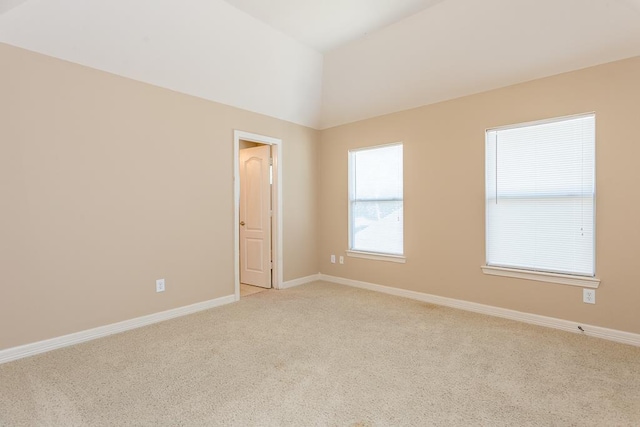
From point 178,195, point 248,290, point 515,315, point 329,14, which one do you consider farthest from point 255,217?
point 515,315

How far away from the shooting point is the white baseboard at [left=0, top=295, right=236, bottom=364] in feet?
8.18

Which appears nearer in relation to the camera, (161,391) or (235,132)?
(161,391)

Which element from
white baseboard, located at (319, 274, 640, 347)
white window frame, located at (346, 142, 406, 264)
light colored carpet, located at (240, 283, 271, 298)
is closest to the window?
white window frame, located at (346, 142, 406, 264)

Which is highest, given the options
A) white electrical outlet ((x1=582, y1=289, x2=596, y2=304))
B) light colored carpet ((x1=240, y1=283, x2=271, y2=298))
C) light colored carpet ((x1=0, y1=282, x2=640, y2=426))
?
white electrical outlet ((x1=582, y1=289, x2=596, y2=304))

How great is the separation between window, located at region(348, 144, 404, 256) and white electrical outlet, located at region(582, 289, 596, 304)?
6.30 ft

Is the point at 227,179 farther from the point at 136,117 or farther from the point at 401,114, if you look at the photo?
A: the point at 401,114

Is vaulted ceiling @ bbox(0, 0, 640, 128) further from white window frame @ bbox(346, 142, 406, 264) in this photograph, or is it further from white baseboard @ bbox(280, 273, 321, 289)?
white baseboard @ bbox(280, 273, 321, 289)

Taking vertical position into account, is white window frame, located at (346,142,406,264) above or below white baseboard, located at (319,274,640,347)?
above

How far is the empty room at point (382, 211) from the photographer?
2082mm

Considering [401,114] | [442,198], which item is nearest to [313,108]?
[401,114]

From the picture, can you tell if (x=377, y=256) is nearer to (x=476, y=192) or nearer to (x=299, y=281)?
(x=299, y=281)

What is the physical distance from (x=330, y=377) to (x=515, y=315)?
7.40 feet

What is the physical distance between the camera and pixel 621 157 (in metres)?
2.75

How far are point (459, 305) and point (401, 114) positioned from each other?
8.14 ft
